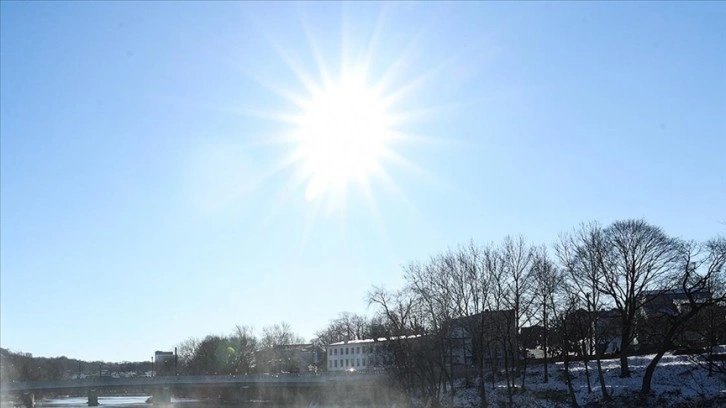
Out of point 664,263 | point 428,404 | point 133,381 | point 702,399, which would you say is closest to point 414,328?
point 428,404

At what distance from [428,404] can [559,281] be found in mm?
18636

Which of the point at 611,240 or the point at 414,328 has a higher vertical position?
the point at 611,240

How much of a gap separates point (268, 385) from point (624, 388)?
2510 inches

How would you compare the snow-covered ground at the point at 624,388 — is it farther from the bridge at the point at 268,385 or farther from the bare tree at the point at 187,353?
the bare tree at the point at 187,353

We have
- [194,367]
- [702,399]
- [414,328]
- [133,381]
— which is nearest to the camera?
[702,399]

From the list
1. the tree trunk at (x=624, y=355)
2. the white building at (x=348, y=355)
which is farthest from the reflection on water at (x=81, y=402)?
the tree trunk at (x=624, y=355)

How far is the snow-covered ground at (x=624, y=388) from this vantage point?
47031 millimetres

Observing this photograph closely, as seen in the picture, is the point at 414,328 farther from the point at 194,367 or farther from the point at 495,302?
the point at 194,367

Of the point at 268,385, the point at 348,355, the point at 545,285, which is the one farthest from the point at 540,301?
the point at 348,355

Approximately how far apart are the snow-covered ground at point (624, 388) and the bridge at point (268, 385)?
2327cm

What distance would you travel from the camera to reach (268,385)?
10431 cm

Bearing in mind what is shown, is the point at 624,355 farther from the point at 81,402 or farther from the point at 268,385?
the point at 81,402

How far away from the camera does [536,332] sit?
280 ft

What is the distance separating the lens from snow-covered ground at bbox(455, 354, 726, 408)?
47031mm
